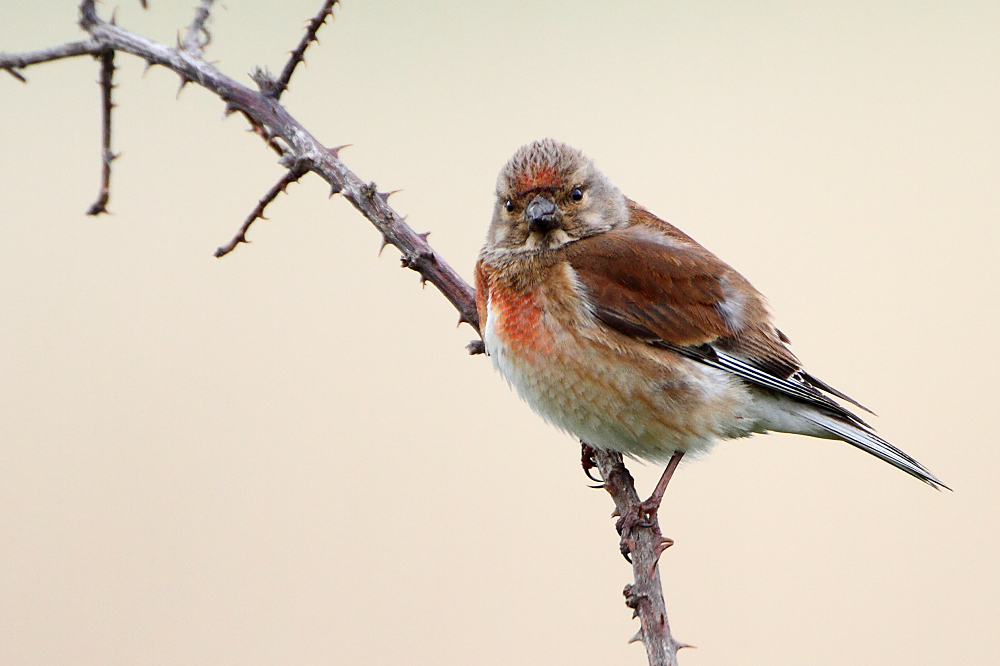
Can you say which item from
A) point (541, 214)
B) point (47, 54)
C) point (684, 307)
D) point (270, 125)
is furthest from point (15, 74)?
point (684, 307)

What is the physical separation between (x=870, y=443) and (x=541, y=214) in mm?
1417

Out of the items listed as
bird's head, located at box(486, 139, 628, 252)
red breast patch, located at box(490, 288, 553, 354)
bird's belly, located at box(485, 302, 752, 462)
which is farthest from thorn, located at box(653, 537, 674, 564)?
bird's head, located at box(486, 139, 628, 252)

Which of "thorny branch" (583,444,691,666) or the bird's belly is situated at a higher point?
the bird's belly

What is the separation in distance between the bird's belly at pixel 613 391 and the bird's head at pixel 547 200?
390 mm

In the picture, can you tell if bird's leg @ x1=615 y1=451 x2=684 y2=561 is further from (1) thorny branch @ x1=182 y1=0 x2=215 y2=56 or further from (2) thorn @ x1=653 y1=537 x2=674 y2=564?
(1) thorny branch @ x1=182 y1=0 x2=215 y2=56

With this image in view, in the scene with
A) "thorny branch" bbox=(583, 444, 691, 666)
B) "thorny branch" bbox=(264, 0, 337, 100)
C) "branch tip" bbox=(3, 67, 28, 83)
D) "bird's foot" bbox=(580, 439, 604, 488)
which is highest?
"thorny branch" bbox=(264, 0, 337, 100)

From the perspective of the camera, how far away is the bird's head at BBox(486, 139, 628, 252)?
337 centimetres

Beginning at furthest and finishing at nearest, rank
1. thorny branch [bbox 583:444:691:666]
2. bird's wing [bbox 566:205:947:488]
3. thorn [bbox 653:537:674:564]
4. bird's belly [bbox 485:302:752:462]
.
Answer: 1. bird's wing [bbox 566:205:947:488]
2. bird's belly [bbox 485:302:752:462]
3. thorn [bbox 653:537:674:564]
4. thorny branch [bbox 583:444:691:666]

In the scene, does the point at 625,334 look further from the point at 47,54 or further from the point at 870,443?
the point at 47,54

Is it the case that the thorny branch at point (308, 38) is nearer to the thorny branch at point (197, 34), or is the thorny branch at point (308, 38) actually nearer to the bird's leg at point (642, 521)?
the thorny branch at point (197, 34)

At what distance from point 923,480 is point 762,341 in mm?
729

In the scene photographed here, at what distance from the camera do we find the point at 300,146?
10.2 ft

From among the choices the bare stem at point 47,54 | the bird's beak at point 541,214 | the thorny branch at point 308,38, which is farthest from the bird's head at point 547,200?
the bare stem at point 47,54

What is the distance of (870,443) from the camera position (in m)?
3.27
